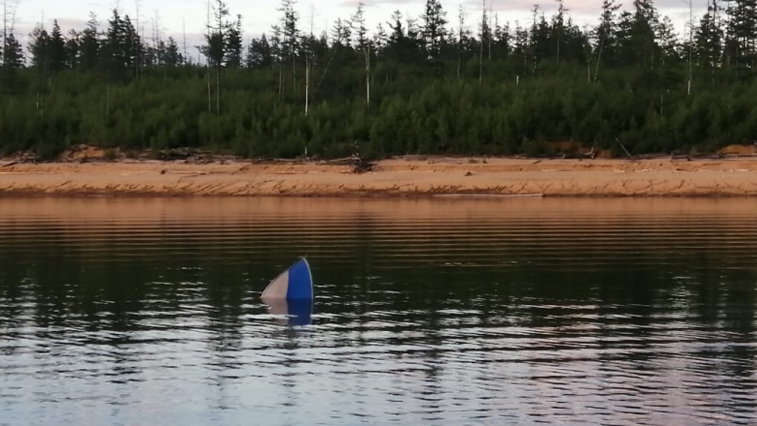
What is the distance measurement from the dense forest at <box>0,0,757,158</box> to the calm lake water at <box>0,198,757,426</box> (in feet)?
64.3

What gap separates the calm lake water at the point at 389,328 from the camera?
1235 centimetres

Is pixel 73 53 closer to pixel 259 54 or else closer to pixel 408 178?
pixel 259 54

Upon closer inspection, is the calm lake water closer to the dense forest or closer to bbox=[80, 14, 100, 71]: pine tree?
the dense forest

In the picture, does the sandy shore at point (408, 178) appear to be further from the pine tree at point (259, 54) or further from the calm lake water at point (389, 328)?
the pine tree at point (259, 54)

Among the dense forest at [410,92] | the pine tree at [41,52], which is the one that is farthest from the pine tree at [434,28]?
the pine tree at [41,52]

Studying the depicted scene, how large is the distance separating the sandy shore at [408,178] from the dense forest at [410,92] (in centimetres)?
193

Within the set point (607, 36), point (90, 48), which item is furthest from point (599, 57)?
point (90, 48)

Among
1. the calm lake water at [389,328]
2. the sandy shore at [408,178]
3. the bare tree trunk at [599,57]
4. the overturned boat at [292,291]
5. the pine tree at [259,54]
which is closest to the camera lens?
the calm lake water at [389,328]

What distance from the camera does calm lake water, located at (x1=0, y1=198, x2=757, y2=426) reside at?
40.5ft

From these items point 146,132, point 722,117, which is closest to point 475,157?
point 722,117

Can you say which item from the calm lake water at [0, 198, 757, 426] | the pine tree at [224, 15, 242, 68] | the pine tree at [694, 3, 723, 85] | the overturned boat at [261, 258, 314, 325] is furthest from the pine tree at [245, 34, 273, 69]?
the overturned boat at [261, 258, 314, 325]

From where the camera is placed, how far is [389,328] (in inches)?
668

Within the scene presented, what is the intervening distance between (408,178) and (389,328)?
32.5 m

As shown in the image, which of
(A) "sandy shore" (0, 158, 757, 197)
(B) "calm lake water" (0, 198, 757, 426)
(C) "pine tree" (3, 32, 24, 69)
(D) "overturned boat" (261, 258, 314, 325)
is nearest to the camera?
(B) "calm lake water" (0, 198, 757, 426)
